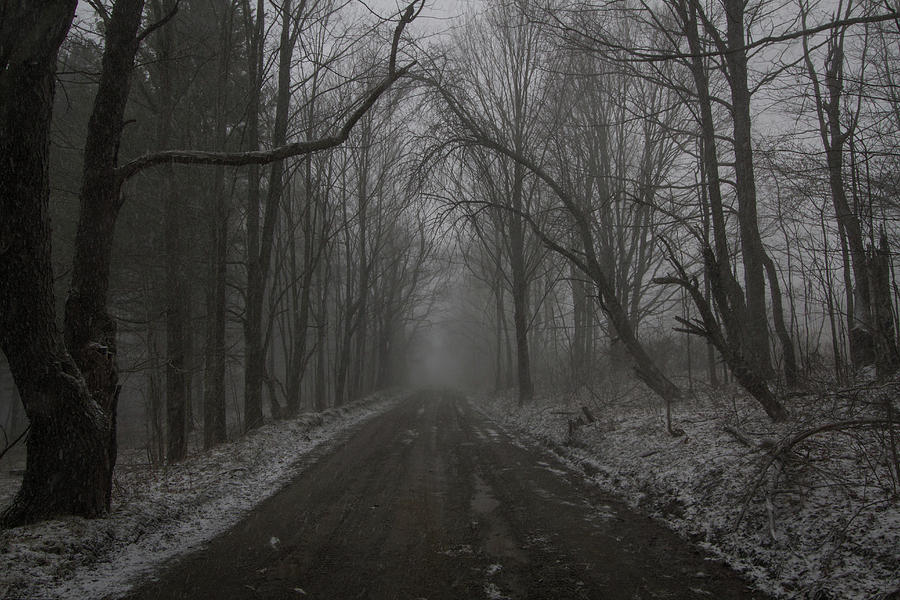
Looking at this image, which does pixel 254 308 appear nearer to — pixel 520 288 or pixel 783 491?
pixel 520 288

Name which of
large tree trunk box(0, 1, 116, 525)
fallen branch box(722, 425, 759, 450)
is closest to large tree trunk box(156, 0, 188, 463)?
large tree trunk box(0, 1, 116, 525)

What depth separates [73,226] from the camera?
546 inches

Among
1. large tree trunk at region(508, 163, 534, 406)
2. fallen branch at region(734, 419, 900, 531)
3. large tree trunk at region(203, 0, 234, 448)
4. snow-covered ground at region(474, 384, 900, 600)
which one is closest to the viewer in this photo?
snow-covered ground at region(474, 384, 900, 600)

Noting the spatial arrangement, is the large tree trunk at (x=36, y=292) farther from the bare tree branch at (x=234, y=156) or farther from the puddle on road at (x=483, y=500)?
the puddle on road at (x=483, y=500)

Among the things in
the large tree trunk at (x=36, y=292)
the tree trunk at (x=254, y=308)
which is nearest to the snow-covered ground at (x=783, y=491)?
the large tree trunk at (x=36, y=292)

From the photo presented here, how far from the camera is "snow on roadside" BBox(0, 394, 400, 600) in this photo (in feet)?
12.1

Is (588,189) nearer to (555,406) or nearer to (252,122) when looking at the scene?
(555,406)

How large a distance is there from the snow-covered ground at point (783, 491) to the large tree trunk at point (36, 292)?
5.39 metres

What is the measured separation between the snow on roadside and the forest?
39 centimetres

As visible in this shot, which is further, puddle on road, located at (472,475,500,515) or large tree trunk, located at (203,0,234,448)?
large tree trunk, located at (203,0,234,448)

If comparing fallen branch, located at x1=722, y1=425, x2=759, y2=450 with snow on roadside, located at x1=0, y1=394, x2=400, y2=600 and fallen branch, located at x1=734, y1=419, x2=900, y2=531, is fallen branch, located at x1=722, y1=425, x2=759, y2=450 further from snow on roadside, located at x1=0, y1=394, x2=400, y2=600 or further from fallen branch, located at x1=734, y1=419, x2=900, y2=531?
snow on roadside, located at x1=0, y1=394, x2=400, y2=600

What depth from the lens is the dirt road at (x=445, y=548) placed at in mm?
3551

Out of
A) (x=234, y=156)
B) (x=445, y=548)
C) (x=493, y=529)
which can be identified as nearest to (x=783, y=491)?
(x=493, y=529)

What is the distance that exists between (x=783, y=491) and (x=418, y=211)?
37.5ft
